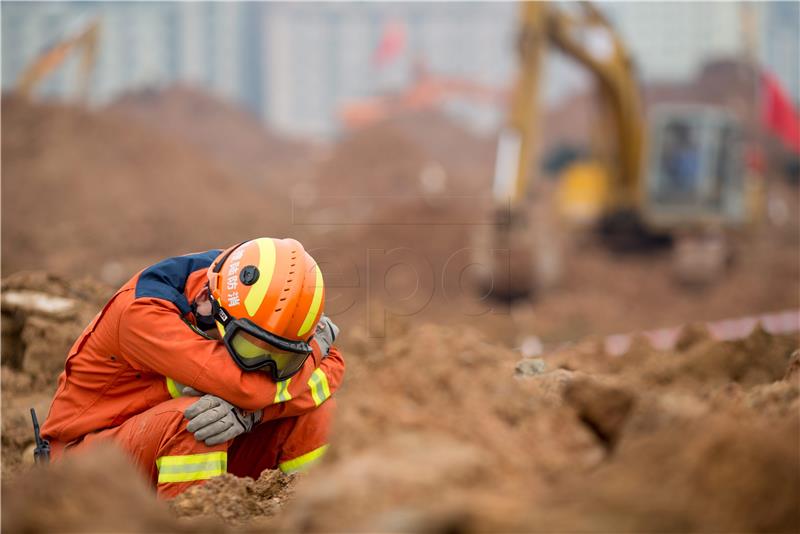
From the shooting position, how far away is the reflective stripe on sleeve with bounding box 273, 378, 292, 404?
3.43m

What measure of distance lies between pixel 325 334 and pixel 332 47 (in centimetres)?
4404

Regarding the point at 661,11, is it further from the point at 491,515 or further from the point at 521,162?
the point at 491,515

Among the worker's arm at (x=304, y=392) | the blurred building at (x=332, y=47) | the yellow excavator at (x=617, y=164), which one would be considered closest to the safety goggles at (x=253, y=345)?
the worker's arm at (x=304, y=392)

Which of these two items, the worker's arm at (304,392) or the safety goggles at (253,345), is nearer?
the safety goggles at (253,345)

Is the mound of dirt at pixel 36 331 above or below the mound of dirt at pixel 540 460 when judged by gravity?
below

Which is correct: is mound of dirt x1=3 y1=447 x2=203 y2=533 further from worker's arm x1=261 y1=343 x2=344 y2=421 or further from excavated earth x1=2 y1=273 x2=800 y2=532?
worker's arm x1=261 y1=343 x2=344 y2=421

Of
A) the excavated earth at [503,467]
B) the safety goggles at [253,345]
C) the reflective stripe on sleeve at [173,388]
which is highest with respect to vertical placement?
the excavated earth at [503,467]

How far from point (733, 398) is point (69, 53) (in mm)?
19403

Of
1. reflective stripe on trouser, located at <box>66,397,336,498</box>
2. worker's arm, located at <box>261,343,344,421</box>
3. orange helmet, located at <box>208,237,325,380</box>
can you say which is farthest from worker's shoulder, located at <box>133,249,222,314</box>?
worker's arm, located at <box>261,343,344,421</box>

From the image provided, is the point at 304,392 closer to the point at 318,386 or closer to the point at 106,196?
the point at 318,386

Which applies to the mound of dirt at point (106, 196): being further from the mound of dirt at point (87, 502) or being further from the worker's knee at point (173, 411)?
the mound of dirt at point (87, 502)

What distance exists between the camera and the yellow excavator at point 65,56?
19.2 metres

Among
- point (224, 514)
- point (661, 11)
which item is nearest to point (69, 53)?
point (224, 514)

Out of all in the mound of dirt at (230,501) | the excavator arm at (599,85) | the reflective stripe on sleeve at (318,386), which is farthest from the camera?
the excavator arm at (599,85)
